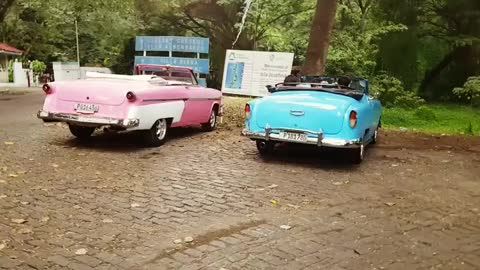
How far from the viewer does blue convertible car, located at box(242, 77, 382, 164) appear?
→ 7.90 metres

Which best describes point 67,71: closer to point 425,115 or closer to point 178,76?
point 425,115

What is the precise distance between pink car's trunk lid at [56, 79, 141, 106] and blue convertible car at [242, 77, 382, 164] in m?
2.02

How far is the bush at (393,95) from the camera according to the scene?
786 inches

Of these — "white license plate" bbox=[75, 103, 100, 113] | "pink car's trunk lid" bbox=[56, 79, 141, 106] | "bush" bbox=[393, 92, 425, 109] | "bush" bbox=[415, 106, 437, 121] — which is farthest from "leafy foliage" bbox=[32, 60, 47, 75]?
"white license plate" bbox=[75, 103, 100, 113]

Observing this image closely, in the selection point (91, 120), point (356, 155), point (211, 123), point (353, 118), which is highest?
point (353, 118)

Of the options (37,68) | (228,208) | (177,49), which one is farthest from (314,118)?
(37,68)

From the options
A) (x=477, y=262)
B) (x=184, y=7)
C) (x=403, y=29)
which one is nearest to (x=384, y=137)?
(x=477, y=262)

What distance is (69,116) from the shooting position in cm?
865

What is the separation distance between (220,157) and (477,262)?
5016 millimetres

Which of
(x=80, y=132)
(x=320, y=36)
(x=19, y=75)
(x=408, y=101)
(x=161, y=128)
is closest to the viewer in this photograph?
(x=161, y=128)

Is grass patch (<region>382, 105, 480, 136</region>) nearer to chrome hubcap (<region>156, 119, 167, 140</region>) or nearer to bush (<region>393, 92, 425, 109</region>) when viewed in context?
bush (<region>393, 92, 425, 109</region>)

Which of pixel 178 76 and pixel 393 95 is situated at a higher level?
pixel 178 76

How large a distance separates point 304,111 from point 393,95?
1334 cm

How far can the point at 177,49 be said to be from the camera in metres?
25.6
